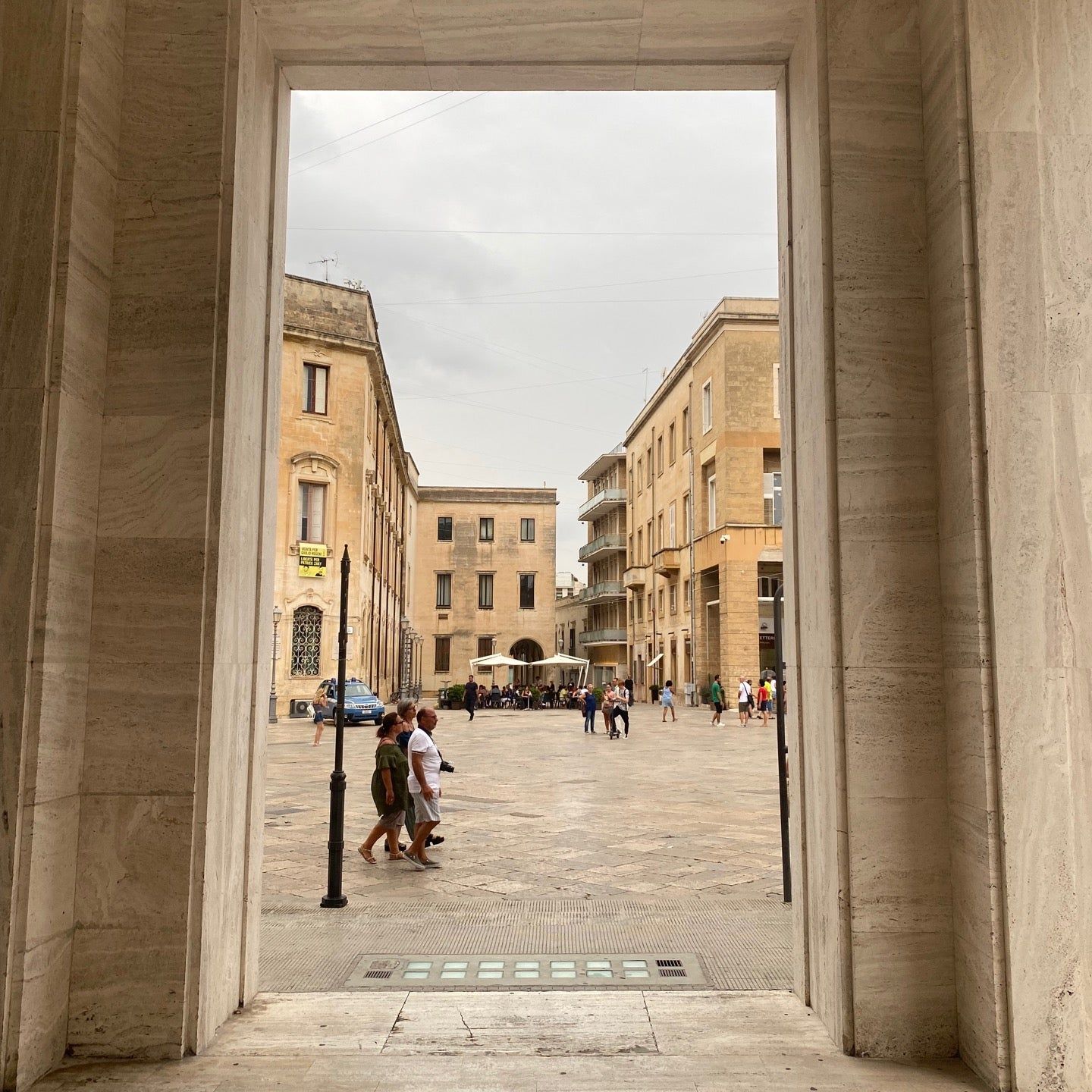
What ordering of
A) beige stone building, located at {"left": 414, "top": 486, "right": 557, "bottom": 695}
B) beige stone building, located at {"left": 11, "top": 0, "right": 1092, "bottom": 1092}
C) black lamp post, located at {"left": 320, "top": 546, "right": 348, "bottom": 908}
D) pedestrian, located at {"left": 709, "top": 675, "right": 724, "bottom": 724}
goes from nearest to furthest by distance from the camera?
1. beige stone building, located at {"left": 11, "top": 0, "right": 1092, "bottom": 1092}
2. black lamp post, located at {"left": 320, "top": 546, "right": 348, "bottom": 908}
3. pedestrian, located at {"left": 709, "top": 675, "right": 724, "bottom": 724}
4. beige stone building, located at {"left": 414, "top": 486, "right": 557, "bottom": 695}

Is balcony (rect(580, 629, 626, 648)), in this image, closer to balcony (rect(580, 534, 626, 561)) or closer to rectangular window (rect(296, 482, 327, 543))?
balcony (rect(580, 534, 626, 561))

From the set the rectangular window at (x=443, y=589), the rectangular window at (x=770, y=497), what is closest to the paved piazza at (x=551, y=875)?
the rectangular window at (x=770, y=497)

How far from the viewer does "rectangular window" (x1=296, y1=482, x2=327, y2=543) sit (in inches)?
1158

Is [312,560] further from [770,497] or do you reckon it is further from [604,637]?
[604,637]

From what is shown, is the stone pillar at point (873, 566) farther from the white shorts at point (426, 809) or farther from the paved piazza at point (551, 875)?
the white shorts at point (426, 809)

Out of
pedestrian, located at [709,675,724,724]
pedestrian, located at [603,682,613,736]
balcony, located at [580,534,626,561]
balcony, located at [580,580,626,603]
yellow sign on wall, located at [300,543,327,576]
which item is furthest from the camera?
balcony, located at [580,534,626,561]

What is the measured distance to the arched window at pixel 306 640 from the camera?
92.7ft

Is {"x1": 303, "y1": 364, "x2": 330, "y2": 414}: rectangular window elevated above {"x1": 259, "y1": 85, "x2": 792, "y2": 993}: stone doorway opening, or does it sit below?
above

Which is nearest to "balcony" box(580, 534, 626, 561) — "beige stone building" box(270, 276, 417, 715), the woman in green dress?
"beige stone building" box(270, 276, 417, 715)

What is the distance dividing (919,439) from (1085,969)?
6.74 ft

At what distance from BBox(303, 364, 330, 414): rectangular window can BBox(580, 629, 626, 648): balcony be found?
84.1ft

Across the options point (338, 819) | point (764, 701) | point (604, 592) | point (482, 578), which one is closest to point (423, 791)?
point (338, 819)

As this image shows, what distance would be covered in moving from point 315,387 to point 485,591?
88.4ft

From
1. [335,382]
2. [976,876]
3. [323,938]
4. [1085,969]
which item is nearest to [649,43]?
[976,876]
